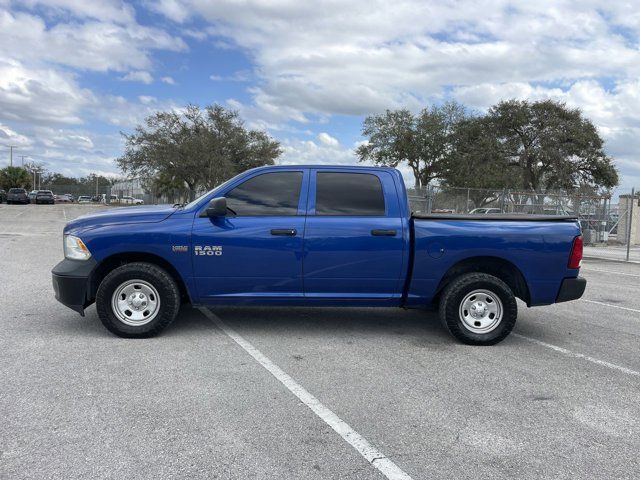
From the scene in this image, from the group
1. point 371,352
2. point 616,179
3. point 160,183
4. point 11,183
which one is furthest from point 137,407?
point 11,183

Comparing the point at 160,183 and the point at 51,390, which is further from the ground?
the point at 160,183

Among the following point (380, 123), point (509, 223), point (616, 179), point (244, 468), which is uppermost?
point (380, 123)

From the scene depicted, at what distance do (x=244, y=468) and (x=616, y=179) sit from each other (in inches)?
1713

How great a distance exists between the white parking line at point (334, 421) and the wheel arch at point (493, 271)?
2.03 m

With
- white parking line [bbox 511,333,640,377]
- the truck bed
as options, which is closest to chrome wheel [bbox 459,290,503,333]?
white parking line [bbox 511,333,640,377]

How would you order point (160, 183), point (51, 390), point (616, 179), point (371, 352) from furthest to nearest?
point (160, 183), point (616, 179), point (371, 352), point (51, 390)

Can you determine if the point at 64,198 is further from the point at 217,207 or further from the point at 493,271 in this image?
the point at 493,271

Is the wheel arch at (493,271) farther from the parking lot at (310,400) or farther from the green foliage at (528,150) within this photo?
the green foliage at (528,150)

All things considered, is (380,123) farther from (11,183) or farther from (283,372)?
(11,183)

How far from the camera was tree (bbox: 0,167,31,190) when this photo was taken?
3730 inches

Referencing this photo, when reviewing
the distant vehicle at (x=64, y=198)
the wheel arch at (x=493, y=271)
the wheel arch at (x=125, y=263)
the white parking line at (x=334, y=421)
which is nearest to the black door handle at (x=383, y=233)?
the wheel arch at (x=493, y=271)

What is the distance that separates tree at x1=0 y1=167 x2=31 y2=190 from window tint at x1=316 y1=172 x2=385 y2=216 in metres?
103

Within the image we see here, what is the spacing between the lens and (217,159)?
1822 inches

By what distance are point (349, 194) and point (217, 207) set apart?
139cm
